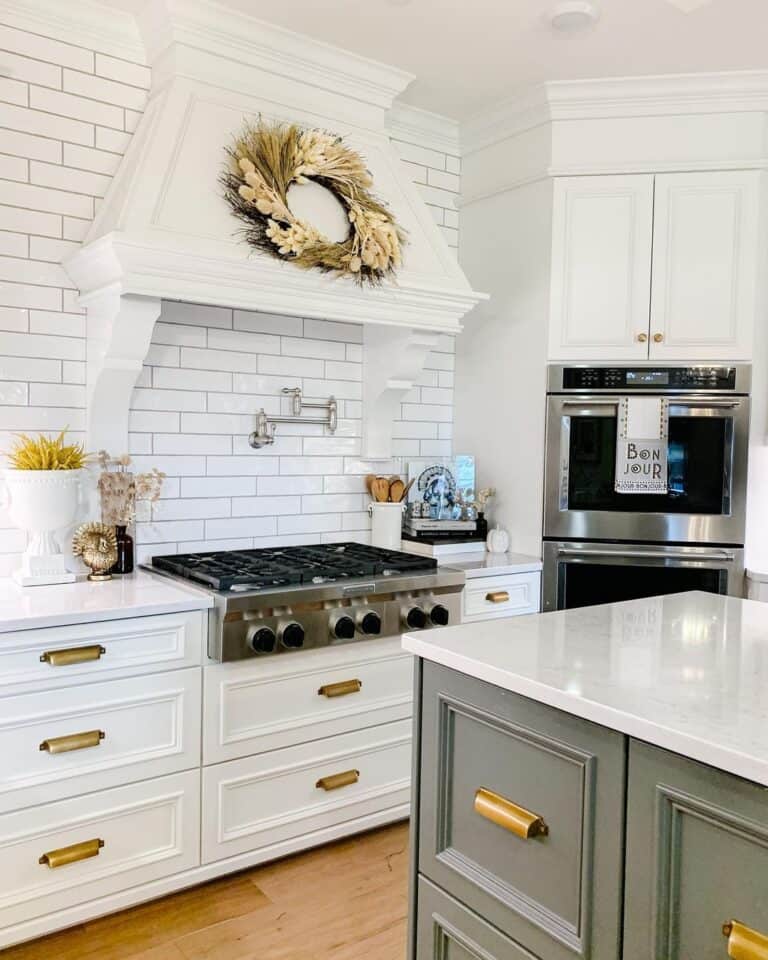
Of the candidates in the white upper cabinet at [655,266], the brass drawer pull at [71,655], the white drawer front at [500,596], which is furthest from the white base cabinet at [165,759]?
the white upper cabinet at [655,266]

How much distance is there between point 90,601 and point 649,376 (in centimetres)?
224

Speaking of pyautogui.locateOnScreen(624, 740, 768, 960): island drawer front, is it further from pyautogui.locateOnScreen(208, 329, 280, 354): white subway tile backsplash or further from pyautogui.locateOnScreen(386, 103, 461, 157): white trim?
pyautogui.locateOnScreen(386, 103, 461, 157): white trim

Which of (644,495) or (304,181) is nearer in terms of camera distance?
(304,181)

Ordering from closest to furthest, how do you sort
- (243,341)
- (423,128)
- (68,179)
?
(68,179), (243,341), (423,128)

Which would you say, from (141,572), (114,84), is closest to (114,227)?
(114,84)

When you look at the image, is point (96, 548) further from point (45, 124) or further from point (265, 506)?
point (45, 124)

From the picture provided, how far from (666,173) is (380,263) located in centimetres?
125

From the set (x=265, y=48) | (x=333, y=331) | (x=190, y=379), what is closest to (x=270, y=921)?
(x=190, y=379)

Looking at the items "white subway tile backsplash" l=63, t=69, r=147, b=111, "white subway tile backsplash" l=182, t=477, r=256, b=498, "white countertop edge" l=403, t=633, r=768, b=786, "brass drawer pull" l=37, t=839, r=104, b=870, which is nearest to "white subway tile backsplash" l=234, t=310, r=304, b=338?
"white subway tile backsplash" l=182, t=477, r=256, b=498

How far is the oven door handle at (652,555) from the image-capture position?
10.5 ft

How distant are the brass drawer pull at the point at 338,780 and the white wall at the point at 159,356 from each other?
0.98 meters

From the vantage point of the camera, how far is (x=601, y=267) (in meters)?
3.28

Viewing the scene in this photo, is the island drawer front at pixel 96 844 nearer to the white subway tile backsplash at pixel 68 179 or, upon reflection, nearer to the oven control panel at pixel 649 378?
the white subway tile backsplash at pixel 68 179

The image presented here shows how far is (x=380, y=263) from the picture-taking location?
2902 mm
